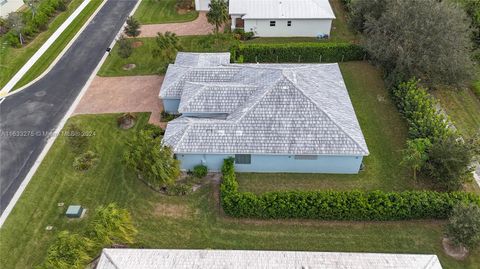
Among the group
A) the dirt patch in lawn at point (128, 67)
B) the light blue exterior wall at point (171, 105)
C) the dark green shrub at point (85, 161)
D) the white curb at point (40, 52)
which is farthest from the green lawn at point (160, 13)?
the dark green shrub at point (85, 161)

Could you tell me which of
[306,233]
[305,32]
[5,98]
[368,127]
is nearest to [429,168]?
[368,127]

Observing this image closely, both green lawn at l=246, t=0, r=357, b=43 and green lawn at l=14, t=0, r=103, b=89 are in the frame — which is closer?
green lawn at l=14, t=0, r=103, b=89

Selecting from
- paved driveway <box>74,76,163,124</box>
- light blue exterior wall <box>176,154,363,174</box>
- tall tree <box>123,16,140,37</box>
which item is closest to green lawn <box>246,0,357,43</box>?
tall tree <box>123,16,140,37</box>

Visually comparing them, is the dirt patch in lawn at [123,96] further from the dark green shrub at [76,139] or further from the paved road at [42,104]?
the dark green shrub at [76,139]

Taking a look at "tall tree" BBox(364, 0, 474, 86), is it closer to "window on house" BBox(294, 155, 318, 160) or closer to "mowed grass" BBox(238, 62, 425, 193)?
"mowed grass" BBox(238, 62, 425, 193)

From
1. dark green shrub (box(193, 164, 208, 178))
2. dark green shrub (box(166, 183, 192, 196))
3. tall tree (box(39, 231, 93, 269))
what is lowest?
dark green shrub (box(166, 183, 192, 196))

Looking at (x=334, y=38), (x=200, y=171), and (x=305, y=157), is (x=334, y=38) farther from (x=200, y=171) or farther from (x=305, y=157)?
(x=200, y=171)

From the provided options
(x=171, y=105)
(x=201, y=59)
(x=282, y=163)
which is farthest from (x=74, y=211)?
(x=201, y=59)
